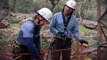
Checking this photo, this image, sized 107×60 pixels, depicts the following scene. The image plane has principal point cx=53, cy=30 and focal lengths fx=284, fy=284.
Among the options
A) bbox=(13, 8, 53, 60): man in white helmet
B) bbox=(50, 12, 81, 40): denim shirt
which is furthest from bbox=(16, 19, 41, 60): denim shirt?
bbox=(50, 12, 81, 40): denim shirt

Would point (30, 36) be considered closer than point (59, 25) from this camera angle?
Yes

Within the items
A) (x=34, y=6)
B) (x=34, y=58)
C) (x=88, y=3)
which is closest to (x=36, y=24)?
(x=34, y=58)

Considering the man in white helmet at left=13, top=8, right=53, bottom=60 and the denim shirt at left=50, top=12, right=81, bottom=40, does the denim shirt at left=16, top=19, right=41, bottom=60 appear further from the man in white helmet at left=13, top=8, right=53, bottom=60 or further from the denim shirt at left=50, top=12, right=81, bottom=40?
the denim shirt at left=50, top=12, right=81, bottom=40

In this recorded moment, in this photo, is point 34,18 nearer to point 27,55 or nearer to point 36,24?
point 36,24

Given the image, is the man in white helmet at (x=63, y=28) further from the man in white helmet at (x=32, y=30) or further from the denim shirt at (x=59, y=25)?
the man in white helmet at (x=32, y=30)

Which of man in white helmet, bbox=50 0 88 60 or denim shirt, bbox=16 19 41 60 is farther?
man in white helmet, bbox=50 0 88 60

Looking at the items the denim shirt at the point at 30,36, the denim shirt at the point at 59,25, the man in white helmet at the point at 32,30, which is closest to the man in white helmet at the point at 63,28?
the denim shirt at the point at 59,25

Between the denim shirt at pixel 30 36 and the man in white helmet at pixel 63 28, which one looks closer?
the denim shirt at pixel 30 36

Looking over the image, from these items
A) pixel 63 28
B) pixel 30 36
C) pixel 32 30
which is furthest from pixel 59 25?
pixel 30 36

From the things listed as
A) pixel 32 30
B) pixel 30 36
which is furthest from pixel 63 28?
pixel 30 36

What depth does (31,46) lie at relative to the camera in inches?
227

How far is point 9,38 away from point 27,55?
7450 millimetres

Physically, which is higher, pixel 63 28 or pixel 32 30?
pixel 32 30

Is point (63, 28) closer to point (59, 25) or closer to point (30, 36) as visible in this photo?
point (59, 25)
